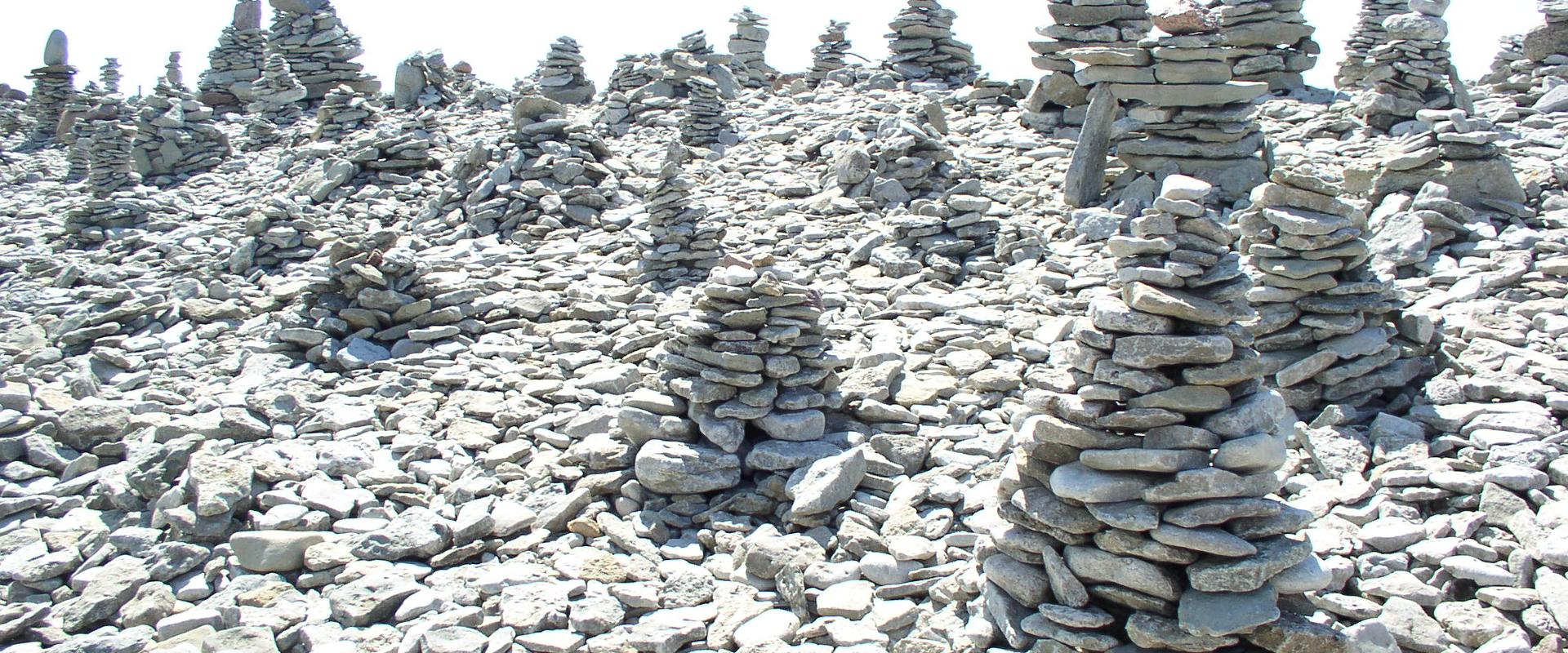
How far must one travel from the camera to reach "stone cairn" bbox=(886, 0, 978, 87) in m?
21.2

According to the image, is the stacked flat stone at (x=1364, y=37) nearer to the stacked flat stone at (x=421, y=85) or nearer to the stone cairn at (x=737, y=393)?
the stone cairn at (x=737, y=393)

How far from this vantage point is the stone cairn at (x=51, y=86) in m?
29.9

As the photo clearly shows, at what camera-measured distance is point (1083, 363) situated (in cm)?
535

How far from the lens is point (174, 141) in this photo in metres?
22.7

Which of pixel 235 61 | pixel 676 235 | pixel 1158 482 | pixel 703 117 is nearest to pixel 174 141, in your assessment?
pixel 235 61

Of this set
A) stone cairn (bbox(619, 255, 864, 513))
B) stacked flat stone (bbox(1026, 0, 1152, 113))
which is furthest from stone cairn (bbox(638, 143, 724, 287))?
stacked flat stone (bbox(1026, 0, 1152, 113))

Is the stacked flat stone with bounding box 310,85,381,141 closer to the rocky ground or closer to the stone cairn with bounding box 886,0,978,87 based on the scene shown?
the rocky ground

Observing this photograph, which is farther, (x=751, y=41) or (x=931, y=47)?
(x=751, y=41)

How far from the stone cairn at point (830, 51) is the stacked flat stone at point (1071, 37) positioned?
9117 mm

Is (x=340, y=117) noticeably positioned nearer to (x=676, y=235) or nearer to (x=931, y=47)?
(x=931, y=47)

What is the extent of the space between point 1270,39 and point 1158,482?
1415cm

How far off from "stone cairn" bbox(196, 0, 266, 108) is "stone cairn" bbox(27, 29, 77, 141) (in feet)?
14.1

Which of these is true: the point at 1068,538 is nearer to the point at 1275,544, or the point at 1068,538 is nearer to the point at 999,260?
the point at 1275,544

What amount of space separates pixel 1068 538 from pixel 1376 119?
1191 centimetres
